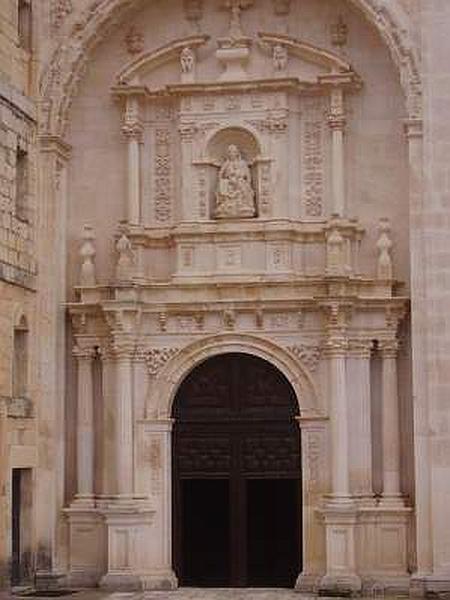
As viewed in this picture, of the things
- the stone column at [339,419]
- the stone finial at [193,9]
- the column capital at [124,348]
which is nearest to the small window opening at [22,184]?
Result: the column capital at [124,348]

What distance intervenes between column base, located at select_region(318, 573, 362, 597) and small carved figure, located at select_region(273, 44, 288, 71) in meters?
6.63

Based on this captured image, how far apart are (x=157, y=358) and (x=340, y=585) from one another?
378 centimetres

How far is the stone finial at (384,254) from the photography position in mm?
19516

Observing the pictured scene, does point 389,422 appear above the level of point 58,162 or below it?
below

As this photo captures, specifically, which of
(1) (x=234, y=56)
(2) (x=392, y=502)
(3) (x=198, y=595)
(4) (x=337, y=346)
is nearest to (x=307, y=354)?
(4) (x=337, y=346)

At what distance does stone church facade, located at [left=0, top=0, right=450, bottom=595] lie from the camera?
63.1ft

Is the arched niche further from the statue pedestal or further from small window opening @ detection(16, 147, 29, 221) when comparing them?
small window opening @ detection(16, 147, 29, 221)

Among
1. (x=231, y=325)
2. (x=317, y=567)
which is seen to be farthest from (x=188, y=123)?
(x=317, y=567)

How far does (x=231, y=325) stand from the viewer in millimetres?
19812

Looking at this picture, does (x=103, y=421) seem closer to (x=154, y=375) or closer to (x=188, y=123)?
(x=154, y=375)

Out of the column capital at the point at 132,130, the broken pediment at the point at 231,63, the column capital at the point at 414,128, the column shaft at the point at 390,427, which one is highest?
the broken pediment at the point at 231,63

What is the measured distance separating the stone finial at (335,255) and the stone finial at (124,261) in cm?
262

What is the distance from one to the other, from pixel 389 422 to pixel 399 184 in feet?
10.2

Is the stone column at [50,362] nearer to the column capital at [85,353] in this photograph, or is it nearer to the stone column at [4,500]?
the column capital at [85,353]
